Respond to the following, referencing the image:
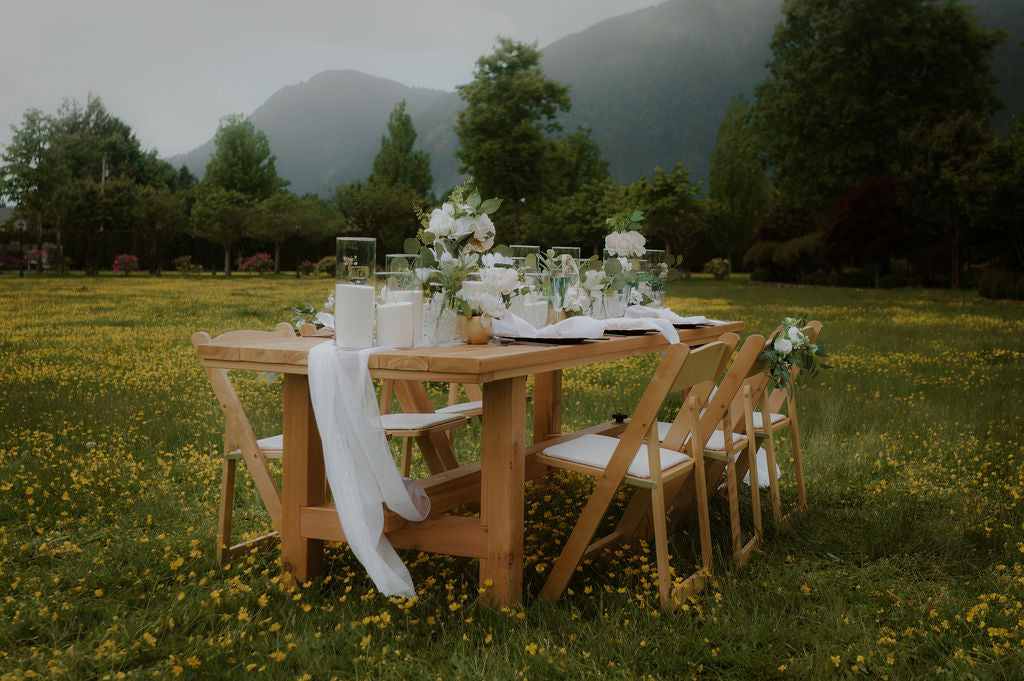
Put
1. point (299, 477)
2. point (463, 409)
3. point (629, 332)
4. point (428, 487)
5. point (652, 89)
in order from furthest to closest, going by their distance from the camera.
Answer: point (652, 89), point (463, 409), point (629, 332), point (428, 487), point (299, 477)

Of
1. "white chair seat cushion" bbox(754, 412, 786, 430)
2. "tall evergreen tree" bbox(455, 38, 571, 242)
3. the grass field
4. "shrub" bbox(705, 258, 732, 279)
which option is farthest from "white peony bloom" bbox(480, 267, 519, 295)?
"shrub" bbox(705, 258, 732, 279)

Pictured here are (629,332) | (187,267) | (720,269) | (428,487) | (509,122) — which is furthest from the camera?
(720,269)

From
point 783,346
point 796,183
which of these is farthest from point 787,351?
point 796,183

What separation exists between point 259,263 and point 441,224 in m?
39.5

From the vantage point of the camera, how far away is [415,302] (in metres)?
3.11

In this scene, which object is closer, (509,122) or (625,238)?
(625,238)

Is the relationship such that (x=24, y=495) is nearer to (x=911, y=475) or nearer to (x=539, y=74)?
(x=911, y=475)

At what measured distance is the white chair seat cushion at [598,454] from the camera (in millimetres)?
3217

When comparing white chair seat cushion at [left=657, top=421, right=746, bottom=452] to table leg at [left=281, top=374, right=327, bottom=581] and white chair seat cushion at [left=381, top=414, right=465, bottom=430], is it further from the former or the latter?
table leg at [left=281, top=374, right=327, bottom=581]

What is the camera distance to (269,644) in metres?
2.81

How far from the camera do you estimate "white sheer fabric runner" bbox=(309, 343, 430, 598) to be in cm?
285

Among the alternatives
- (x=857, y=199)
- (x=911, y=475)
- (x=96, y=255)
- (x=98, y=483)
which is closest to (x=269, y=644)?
(x=98, y=483)

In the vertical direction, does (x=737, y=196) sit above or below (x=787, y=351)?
above

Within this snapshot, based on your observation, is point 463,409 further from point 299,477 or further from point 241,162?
point 241,162
